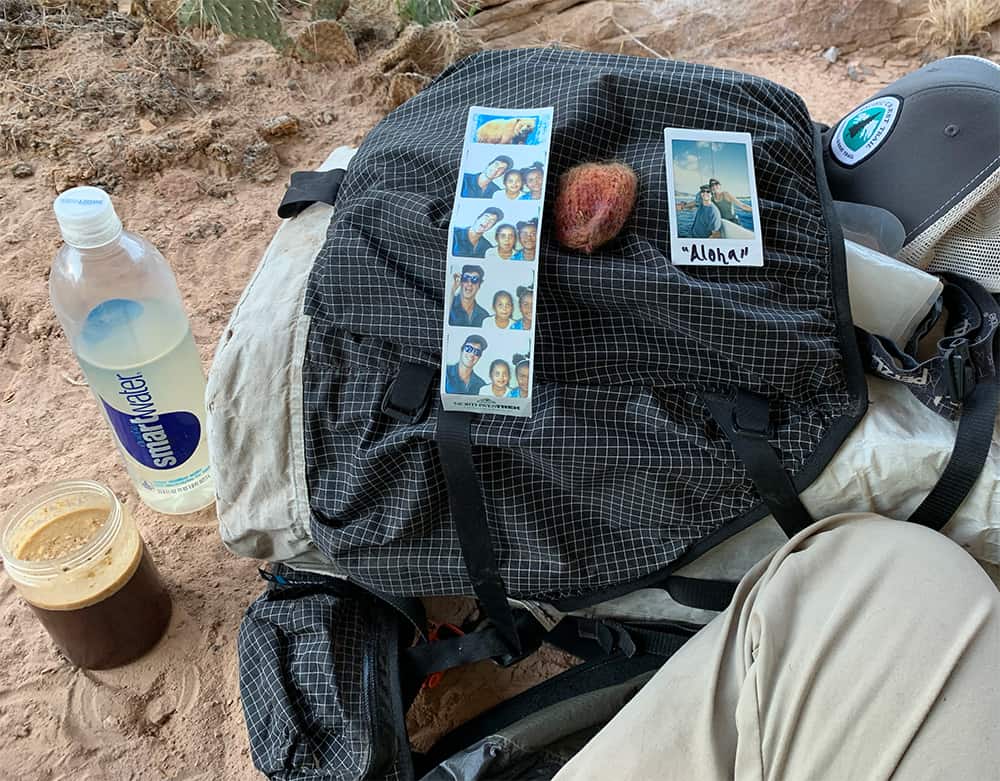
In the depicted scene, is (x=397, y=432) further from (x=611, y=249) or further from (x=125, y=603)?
(x=125, y=603)

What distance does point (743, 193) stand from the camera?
0.98m

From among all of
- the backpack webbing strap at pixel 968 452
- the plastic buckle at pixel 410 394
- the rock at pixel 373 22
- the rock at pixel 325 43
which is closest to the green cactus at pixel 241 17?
the rock at pixel 325 43

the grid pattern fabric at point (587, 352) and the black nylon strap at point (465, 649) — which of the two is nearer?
the grid pattern fabric at point (587, 352)

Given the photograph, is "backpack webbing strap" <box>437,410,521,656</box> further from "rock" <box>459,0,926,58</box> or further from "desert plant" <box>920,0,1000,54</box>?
"desert plant" <box>920,0,1000,54</box>

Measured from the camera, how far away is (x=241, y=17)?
2230mm

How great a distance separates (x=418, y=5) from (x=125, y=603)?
1.76 meters

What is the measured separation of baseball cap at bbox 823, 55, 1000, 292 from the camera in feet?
3.43

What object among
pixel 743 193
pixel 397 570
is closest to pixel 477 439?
pixel 397 570

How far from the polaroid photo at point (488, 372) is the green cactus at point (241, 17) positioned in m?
1.63

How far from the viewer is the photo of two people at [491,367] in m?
0.96

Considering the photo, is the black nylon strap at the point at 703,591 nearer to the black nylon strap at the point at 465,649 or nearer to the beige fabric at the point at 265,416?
the black nylon strap at the point at 465,649

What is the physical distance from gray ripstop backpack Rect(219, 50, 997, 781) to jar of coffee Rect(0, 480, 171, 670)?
0.16 m

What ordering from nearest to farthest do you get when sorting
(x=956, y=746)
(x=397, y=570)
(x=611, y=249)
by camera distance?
(x=956, y=746), (x=611, y=249), (x=397, y=570)

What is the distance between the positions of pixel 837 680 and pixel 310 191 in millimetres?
852
